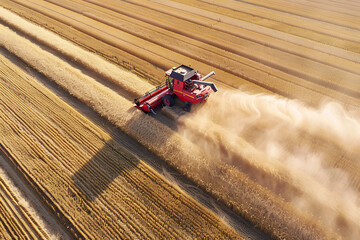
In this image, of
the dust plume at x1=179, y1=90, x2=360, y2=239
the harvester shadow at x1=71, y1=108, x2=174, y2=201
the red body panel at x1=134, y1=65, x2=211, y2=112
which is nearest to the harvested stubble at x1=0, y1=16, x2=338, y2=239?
the harvester shadow at x1=71, y1=108, x2=174, y2=201

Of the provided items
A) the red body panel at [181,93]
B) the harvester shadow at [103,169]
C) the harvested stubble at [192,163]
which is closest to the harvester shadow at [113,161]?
the harvester shadow at [103,169]

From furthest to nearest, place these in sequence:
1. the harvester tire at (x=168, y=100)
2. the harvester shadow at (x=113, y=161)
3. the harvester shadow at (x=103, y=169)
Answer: the harvester tire at (x=168, y=100), the harvester shadow at (x=113, y=161), the harvester shadow at (x=103, y=169)

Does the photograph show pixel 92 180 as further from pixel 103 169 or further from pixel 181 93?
pixel 181 93

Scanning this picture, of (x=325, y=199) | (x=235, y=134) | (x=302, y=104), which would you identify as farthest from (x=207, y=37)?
(x=325, y=199)

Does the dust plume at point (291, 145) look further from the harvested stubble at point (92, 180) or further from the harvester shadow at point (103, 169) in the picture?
the harvester shadow at point (103, 169)

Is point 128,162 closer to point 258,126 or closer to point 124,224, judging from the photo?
point 124,224
